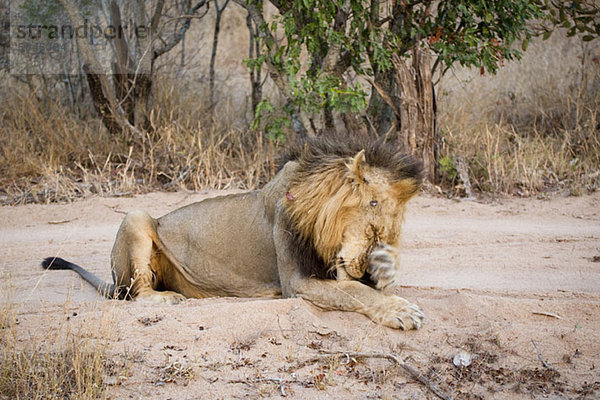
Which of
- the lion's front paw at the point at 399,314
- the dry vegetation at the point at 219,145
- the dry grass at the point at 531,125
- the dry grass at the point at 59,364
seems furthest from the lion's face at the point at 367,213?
the dry grass at the point at 531,125

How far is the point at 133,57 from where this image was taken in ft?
34.8

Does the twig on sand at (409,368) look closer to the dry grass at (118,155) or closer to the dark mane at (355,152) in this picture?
the dark mane at (355,152)

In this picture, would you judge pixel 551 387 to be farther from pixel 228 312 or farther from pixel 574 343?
pixel 228 312

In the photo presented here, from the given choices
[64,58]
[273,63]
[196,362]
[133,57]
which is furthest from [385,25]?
[196,362]

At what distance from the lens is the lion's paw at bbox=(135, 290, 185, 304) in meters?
5.01

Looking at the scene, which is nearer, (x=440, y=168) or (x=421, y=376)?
(x=421, y=376)

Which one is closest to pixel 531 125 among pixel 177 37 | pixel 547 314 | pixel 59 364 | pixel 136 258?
pixel 177 37

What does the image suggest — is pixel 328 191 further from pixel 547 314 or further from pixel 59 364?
pixel 59 364

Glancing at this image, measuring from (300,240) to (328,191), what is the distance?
37cm

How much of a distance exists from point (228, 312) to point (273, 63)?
5.44m

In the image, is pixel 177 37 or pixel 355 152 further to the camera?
pixel 177 37

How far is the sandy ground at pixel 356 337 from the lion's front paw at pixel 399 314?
0.16 ft

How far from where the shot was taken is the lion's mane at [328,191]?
4160 mm

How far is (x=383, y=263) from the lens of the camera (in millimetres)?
4055
